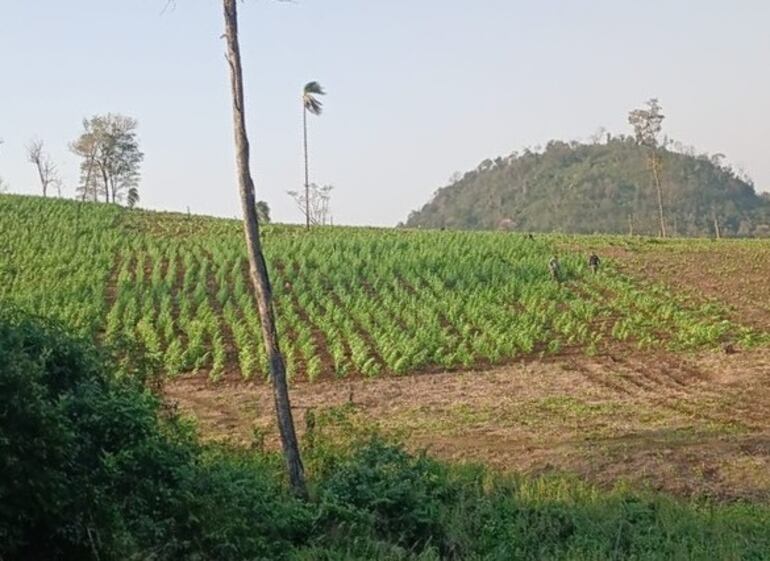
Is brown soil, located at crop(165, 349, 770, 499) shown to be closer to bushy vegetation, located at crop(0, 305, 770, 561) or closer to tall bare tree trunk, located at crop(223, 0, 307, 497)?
bushy vegetation, located at crop(0, 305, 770, 561)

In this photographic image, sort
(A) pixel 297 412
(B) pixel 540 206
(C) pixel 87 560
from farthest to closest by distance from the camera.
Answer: (B) pixel 540 206 < (A) pixel 297 412 < (C) pixel 87 560

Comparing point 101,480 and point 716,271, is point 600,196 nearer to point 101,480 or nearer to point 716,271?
point 716,271

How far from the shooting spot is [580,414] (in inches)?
564

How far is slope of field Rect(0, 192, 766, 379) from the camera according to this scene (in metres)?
20.0

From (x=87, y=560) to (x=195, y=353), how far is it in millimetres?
14456

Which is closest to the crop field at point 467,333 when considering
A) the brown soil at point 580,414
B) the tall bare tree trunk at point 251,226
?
the brown soil at point 580,414

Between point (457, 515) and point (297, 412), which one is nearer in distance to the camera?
point (457, 515)

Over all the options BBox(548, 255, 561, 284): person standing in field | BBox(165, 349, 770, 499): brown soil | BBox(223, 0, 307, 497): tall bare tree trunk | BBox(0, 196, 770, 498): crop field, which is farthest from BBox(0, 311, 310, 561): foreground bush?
BBox(548, 255, 561, 284): person standing in field

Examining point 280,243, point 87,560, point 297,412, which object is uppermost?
point 280,243

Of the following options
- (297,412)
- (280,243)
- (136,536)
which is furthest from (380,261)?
(136,536)

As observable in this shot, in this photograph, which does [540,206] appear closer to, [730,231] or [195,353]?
[730,231]

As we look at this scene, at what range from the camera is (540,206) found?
94.2 meters

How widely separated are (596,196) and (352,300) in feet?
236

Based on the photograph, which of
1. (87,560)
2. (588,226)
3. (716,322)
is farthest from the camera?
(588,226)
